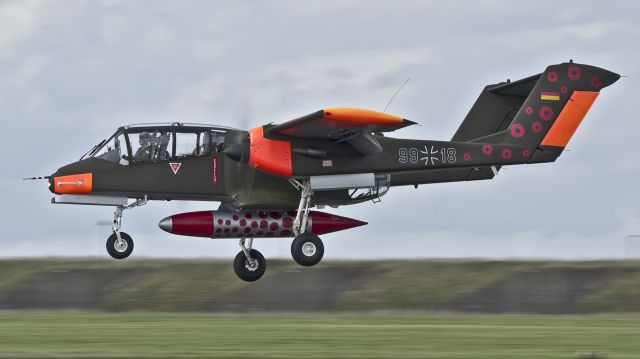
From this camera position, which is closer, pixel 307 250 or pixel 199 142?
pixel 307 250

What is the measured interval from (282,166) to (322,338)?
6197mm

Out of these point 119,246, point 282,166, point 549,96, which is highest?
point 549,96

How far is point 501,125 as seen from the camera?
35656 mm

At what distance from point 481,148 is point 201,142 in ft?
25.3

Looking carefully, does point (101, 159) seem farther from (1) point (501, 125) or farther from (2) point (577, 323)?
(2) point (577, 323)

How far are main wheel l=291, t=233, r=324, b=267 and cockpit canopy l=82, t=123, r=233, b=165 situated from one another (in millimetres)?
3624

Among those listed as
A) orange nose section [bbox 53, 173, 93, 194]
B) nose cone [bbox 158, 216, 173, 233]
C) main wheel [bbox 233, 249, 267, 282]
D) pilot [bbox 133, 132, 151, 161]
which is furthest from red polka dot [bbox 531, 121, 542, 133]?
orange nose section [bbox 53, 173, 93, 194]

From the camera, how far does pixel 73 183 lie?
31.7m

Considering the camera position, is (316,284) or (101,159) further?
(316,284)

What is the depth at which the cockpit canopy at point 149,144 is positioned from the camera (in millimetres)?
32000

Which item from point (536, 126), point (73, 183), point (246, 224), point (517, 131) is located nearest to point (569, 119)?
point (536, 126)

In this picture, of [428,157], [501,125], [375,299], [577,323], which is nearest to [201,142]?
[428,157]

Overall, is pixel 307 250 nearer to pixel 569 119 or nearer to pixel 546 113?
pixel 546 113

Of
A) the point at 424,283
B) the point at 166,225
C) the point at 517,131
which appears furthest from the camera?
the point at 424,283
